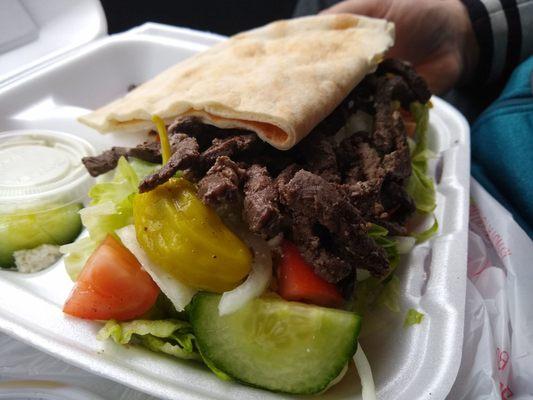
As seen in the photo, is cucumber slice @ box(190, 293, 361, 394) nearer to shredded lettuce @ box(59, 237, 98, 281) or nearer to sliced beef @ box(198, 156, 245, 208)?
sliced beef @ box(198, 156, 245, 208)

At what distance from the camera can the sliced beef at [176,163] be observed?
1096 mm

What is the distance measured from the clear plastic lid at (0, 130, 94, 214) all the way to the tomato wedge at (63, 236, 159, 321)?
0.46 metres

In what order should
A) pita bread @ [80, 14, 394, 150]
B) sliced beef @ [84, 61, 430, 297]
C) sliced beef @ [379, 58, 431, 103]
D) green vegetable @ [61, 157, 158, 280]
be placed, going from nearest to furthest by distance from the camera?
1. sliced beef @ [84, 61, 430, 297]
2. green vegetable @ [61, 157, 158, 280]
3. pita bread @ [80, 14, 394, 150]
4. sliced beef @ [379, 58, 431, 103]

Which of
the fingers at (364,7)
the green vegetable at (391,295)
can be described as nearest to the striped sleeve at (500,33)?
the fingers at (364,7)

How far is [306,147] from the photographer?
4.61 feet

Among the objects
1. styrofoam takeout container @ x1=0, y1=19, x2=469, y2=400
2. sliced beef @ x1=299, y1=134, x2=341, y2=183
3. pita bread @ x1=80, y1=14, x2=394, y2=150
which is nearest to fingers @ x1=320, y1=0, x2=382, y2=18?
pita bread @ x1=80, y1=14, x2=394, y2=150

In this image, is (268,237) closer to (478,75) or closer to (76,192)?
(76,192)

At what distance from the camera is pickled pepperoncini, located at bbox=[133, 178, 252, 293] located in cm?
106

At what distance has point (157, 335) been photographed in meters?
1.09

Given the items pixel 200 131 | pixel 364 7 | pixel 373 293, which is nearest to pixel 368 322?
pixel 373 293

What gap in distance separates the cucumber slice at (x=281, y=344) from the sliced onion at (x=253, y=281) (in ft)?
0.05

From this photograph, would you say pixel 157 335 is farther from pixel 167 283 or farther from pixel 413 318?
pixel 413 318

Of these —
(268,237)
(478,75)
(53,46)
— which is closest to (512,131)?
(478,75)

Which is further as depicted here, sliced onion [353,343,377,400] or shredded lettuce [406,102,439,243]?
shredded lettuce [406,102,439,243]
